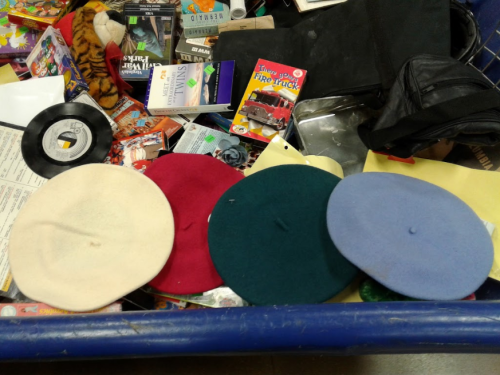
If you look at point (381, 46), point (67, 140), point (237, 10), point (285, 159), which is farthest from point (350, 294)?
point (237, 10)

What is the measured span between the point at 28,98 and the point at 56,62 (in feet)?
0.42

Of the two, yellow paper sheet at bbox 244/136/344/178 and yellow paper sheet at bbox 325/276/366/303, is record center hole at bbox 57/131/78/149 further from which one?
yellow paper sheet at bbox 325/276/366/303

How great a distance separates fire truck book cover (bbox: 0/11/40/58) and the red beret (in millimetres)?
685

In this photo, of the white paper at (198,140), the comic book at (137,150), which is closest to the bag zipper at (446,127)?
the white paper at (198,140)

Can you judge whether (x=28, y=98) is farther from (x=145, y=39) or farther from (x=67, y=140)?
(x=145, y=39)

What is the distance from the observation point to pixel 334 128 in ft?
3.48

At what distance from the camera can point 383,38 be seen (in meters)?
0.98

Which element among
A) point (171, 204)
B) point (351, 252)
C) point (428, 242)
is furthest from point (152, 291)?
point (428, 242)

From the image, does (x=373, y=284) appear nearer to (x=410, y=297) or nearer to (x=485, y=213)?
(x=410, y=297)

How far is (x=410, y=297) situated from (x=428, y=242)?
0.35 feet

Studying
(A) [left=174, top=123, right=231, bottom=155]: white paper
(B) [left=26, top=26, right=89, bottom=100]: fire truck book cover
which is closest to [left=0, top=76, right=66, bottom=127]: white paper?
(B) [left=26, top=26, right=89, bottom=100]: fire truck book cover

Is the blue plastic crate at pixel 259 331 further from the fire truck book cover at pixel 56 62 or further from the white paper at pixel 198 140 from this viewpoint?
the fire truck book cover at pixel 56 62

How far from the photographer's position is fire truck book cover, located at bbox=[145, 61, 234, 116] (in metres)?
1.07

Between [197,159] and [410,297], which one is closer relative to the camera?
[410,297]
